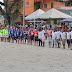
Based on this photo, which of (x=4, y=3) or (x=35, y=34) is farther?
(x=4, y=3)

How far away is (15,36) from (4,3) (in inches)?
802

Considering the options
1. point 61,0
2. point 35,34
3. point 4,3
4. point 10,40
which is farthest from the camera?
point 61,0

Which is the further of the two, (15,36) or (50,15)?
(50,15)

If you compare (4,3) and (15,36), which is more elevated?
(4,3)

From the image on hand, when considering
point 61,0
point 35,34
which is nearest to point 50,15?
point 35,34

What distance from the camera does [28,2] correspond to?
66.2 meters

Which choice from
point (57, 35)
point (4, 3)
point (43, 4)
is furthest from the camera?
point (43, 4)

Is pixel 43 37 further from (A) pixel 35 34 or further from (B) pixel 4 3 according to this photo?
(B) pixel 4 3

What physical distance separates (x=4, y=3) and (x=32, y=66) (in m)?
35.7

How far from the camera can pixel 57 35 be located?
21297mm

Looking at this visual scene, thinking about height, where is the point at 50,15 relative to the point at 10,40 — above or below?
above

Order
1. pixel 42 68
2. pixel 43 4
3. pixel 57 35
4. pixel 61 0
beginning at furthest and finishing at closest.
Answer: pixel 43 4 → pixel 61 0 → pixel 57 35 → pixel 42 68

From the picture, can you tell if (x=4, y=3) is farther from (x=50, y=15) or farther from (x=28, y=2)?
(x=28, y=2)

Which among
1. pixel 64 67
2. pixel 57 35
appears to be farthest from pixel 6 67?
pixel 57 35
